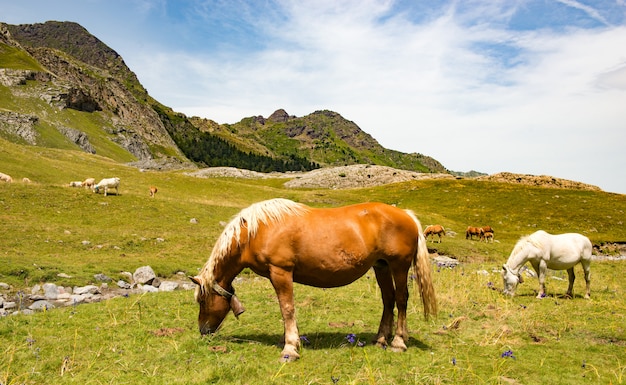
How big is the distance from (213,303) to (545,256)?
13.1 m

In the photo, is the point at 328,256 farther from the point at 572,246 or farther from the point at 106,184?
the point at 106,184

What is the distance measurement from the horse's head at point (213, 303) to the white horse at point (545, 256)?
10968 mm

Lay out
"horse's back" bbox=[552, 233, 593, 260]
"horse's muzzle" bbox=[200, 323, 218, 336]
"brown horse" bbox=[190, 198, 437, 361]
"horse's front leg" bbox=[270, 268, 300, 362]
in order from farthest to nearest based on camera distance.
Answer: "horse's back" bbox=[552, 233, 593, 260], "horse's muzzle" bbox=[200, 323, 218, 336], "brown horse" bbox=[190, 198, 437, 361], "horse's front leg" bbox=[270, 268, 300, 362]

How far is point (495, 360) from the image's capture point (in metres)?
7.27

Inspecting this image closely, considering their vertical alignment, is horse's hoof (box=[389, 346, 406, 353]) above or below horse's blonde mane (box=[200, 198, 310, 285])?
below

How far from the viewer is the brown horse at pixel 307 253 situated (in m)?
7.89

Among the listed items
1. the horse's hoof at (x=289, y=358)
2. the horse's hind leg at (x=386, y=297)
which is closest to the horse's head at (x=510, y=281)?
the horse's hind leg at (x=386, y=297)

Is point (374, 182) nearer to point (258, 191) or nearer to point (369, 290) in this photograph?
point (258, 191)

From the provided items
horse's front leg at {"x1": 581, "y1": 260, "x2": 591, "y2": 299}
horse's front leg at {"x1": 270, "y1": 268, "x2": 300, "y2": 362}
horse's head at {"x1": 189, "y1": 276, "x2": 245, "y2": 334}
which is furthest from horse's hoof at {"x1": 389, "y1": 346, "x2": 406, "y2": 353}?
horse's front leg at {"x1": 581, "y1": 260, "x2": 591, "y2": 299}

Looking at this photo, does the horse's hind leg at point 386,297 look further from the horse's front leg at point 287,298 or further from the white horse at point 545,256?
the white horse at point 545,256

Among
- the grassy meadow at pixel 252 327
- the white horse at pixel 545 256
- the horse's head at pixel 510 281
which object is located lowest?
the grassy meadow at pixel 252 327

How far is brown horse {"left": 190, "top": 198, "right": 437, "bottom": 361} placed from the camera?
7887 millimetres

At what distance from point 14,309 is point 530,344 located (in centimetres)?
1482

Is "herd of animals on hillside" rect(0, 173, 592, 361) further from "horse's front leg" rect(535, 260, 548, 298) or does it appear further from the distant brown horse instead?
the distant brown horse
